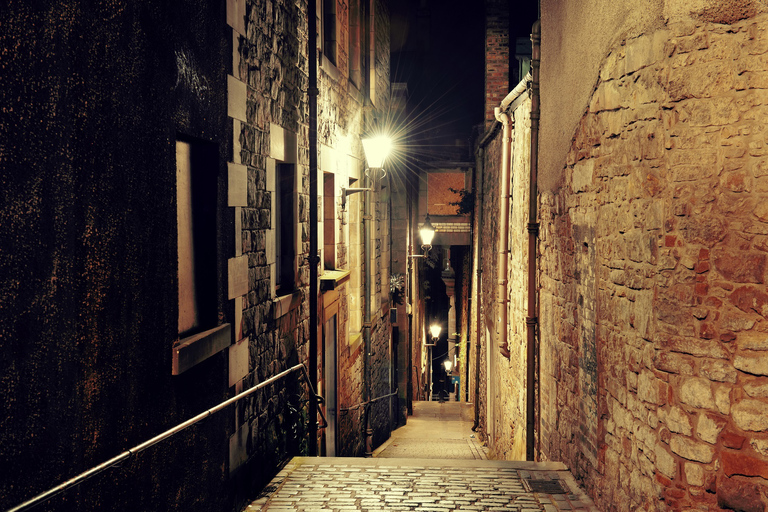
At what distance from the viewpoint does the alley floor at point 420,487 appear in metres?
4.48

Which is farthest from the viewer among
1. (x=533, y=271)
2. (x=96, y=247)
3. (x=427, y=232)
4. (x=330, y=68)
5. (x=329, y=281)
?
(x=427, y=232)

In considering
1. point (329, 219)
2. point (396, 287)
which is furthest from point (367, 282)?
point (396, 287)

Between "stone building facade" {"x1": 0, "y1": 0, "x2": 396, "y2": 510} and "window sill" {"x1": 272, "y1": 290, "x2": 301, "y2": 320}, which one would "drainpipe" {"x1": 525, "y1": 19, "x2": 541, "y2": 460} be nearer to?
"stone building facade" {"x1": 0, "y1": 0, "x2": 396, "y2": 510}

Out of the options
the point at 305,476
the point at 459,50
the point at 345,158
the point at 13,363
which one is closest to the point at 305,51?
the point at 345,158

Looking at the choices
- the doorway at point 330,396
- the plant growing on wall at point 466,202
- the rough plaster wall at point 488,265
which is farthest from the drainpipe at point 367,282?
the plant growing on wall at point 466,202

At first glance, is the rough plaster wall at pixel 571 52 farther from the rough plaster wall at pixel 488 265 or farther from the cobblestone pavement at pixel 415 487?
the rough plaster wall at pixel 488 265

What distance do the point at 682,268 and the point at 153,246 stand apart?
285 centimetres

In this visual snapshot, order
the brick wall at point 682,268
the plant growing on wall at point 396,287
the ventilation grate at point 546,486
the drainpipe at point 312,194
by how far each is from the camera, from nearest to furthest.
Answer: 1. the brick wall at point 682,268
2. the ventilation grate at point 546,486
3. the drainpipe at point 312,194
4. the plant growing on wall at point 396,287

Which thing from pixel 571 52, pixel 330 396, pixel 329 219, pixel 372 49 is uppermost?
pixel 372 49

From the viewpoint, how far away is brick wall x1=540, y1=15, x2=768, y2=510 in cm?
325

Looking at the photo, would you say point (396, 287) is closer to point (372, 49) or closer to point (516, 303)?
point (372, 49)

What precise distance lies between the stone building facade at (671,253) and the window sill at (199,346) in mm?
2601

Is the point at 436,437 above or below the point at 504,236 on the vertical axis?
below

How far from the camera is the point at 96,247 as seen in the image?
2.75m
